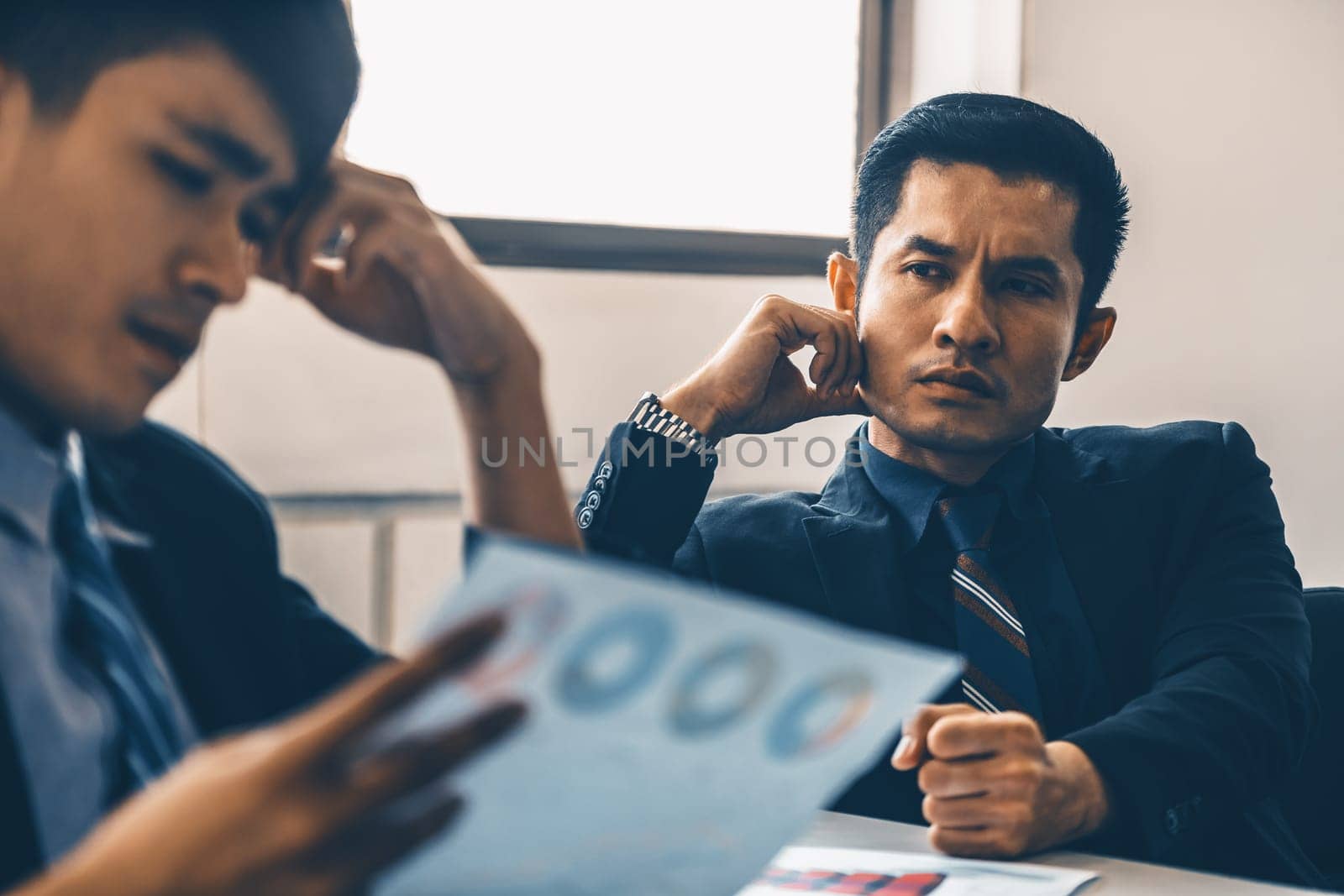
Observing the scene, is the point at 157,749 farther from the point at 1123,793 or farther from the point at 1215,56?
the point at 1215,56

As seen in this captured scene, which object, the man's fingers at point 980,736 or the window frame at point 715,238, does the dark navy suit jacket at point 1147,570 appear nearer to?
the man's fingers at point 980,736

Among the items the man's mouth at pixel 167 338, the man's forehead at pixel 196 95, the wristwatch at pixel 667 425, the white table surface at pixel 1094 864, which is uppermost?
the man's forehead at pixel 196 95

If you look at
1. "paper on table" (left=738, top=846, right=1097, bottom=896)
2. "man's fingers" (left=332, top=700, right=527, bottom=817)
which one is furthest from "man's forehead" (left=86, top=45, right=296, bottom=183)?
"paper on table" (left=738, top=846, right=1097, bottom=896)

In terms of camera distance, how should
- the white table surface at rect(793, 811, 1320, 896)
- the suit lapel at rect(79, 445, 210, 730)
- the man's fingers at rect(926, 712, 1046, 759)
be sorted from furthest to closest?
1. the man's fingers at rect(926, 712, 1046, 759)
2. the white table surface at rect(793, 811, 1320, 896)
3. the suit lapel at rect(79, 445, 210, 730)

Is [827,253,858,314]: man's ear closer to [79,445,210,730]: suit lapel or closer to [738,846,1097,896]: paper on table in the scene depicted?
[738,846,1097,896]: paper on table

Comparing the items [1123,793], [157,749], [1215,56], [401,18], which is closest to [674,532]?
[1123,793]

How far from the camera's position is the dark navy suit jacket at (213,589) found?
0.74 m

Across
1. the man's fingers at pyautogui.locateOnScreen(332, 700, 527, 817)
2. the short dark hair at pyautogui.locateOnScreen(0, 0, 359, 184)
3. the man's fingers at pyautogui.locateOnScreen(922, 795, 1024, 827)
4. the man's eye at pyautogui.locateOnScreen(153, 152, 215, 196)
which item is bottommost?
the man's fingers at pyautogui.locateOnScreen(922, 795, 1024, 827)

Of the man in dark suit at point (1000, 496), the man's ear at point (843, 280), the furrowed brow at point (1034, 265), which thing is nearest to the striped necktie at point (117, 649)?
the man in dark suit at point (1000, 496)

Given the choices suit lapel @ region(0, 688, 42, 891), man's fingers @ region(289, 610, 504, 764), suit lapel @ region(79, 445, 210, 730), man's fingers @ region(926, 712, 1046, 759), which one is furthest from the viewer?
man's fingers @ region(926, 712, 1046, 759)

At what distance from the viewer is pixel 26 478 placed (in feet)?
2.05

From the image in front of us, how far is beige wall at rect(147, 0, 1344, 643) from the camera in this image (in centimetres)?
188

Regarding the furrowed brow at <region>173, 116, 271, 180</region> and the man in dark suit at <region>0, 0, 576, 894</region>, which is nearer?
the man in dark suit at <region>0, 0, 576, 894</region>

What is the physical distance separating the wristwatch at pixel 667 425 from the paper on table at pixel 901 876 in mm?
601
